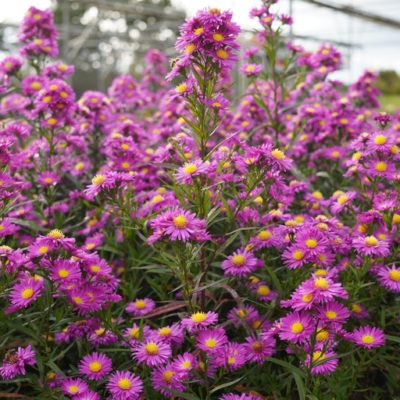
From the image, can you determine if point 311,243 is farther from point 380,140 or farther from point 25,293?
point 25,293

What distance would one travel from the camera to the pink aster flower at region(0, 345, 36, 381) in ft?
5.43

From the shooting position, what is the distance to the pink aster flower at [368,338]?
65.0 inches

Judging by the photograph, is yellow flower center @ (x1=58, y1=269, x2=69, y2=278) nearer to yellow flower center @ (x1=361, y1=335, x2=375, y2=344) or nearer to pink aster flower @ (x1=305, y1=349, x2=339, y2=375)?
pink aster flower @ (x1=305, y1=349, x2=339, y2=375)

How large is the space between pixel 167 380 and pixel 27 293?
1.63 ft

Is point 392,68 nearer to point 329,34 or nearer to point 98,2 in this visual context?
point 329,34

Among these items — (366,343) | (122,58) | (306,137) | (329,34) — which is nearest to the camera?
(366,343)

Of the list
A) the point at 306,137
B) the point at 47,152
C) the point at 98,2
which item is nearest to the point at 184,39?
the point at 47,152

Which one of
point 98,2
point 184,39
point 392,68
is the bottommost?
point 392,68

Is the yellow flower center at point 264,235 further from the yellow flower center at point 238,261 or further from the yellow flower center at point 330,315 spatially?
the yellow flower center at point 330,315

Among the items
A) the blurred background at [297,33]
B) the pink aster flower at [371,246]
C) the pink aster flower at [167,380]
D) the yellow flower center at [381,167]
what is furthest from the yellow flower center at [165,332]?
the blurred background at [297,33]

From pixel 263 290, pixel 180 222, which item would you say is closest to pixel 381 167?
pixel 263 290

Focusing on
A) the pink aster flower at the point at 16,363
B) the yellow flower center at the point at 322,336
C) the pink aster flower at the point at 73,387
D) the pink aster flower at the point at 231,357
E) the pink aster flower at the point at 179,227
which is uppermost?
the pink aster flower at the point at 179,227

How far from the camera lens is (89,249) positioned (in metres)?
2.21

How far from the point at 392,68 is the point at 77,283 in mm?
22319
